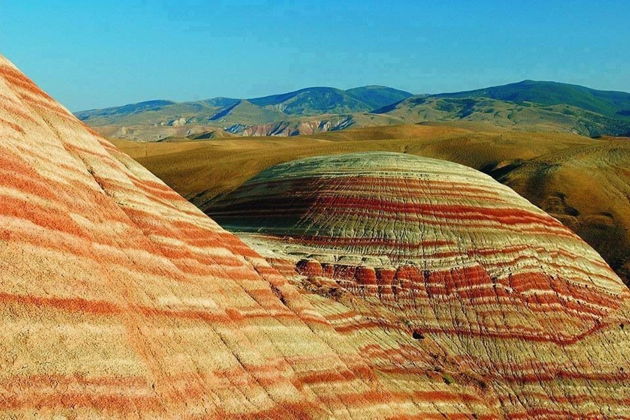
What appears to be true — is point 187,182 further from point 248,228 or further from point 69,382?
point 69,382

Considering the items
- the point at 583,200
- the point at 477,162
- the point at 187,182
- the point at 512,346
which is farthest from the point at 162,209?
the point at 477,162

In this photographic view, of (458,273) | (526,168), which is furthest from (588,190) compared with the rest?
(458,273)

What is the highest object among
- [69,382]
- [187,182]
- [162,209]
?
[162,209]

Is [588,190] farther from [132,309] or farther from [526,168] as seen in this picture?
[132,309]

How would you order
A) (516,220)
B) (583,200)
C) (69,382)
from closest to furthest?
1. (69,382)
2. (516,220)
3. (583,200)

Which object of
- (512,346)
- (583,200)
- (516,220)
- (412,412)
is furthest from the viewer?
(583,200)

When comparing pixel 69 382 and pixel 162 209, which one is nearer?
pixel 69 382

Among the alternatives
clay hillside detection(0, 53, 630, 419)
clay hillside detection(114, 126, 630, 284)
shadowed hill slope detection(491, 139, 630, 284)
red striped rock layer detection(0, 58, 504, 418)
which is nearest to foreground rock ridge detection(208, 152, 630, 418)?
clay hillside detection(0, 53, 630, 419)
